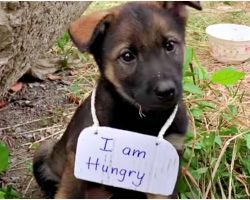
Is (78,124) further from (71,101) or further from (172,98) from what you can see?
(71,101)

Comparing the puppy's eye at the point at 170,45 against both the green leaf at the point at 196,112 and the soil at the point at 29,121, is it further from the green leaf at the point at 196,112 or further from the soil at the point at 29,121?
the soil at the point at 29,121

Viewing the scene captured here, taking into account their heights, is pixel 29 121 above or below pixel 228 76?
below

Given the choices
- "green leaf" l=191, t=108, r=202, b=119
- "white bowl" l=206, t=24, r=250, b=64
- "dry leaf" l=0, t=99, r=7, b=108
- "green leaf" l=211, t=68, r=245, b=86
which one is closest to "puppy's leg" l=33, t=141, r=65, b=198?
"green leaf" l=191, t=108, r=202, b=119

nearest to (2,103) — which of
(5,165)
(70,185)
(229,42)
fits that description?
(5,165)

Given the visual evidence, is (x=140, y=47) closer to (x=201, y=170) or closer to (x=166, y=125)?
(x=166, y=125)

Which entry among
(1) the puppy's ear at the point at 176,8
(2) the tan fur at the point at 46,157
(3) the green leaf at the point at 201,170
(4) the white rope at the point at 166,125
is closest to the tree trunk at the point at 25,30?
(2) the tan fur at the point at 46,157

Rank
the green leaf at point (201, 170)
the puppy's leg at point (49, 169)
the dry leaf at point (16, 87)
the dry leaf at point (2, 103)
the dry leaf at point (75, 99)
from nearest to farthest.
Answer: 1. the green leaf at point (201, 170)
2. the puppy's leg at point (49, 169)
3. the dry leaf at point (2, 103)
4. the dry leaf at point (75, 99)
5. the dry leaf at point (16, 87)

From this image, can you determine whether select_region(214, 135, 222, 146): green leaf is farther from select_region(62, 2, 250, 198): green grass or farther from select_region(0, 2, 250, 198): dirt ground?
select_region(0, 2, 250, 198): dirt ground
